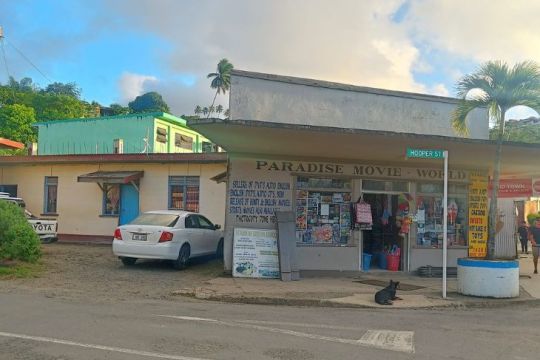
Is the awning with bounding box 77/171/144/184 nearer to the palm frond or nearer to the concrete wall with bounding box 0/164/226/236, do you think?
the concrete wall with bounding box 0/164/226/236

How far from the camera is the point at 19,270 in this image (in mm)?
12773

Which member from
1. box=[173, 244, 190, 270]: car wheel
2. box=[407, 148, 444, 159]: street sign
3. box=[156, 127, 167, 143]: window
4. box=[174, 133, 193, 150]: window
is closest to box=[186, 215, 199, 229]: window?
box=[173, 244, 190, 270]: car wheel

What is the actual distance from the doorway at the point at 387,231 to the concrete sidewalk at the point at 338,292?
3.91 feet

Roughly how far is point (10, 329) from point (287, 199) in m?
8.13

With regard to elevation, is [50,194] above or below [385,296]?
above

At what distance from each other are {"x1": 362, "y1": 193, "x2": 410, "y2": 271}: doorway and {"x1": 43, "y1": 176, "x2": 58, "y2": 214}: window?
1322cm

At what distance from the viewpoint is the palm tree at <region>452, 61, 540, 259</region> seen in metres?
11.4

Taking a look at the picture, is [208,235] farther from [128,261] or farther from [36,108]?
[36,108]

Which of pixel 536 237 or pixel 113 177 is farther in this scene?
pixel 113 177

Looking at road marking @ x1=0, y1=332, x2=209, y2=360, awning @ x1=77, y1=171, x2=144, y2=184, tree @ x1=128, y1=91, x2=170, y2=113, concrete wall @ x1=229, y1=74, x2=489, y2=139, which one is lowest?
road marking @ x1=0, y1=332, x2=209, y2=360

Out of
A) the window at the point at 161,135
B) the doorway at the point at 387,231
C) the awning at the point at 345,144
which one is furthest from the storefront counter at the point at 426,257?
the window at the point at 161,135

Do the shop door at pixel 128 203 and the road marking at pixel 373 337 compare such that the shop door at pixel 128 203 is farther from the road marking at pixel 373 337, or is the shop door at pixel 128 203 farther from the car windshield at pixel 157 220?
the road marking at pixel 373 337

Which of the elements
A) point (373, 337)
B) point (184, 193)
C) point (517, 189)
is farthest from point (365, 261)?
point (517, 189)

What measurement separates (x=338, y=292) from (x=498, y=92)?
5432 mm
